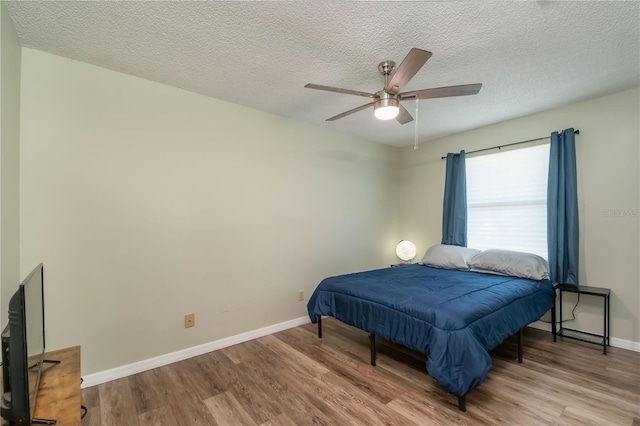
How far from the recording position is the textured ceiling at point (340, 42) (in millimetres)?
1653

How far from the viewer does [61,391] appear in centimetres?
137

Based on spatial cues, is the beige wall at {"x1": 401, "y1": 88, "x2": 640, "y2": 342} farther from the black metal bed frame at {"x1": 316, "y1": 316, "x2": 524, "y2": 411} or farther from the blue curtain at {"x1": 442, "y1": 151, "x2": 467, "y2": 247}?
the black metal bed frame at {"x1": 316, "y1": 316, "x2": 524, "y2": 411}

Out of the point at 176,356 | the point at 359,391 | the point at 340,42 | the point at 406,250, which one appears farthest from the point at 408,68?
the point at 406,250

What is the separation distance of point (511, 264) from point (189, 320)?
3.31 meters

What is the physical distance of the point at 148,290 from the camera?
245 centimetres

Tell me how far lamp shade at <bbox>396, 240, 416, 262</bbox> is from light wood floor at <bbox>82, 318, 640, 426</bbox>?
5.88 ft

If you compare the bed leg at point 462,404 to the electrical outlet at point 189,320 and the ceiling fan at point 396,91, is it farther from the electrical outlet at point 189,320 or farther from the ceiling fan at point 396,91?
the electrical outlet at point 189,320

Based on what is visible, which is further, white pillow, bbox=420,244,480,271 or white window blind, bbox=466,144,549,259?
white pillow, bbox=420,244,480,271

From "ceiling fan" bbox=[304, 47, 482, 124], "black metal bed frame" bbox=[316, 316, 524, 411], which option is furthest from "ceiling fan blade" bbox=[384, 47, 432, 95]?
"black metal bed frame" bbox=[316, 316, 524, 411]

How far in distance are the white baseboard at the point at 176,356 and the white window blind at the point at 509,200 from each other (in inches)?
108

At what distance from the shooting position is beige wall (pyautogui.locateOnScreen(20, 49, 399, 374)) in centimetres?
207

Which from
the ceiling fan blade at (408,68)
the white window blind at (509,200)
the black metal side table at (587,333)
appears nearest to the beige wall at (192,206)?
the black metal side table at (587,333)

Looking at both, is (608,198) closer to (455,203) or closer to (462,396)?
(455,203)

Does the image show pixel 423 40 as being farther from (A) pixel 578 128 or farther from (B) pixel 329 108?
(A) pixel 578 128
